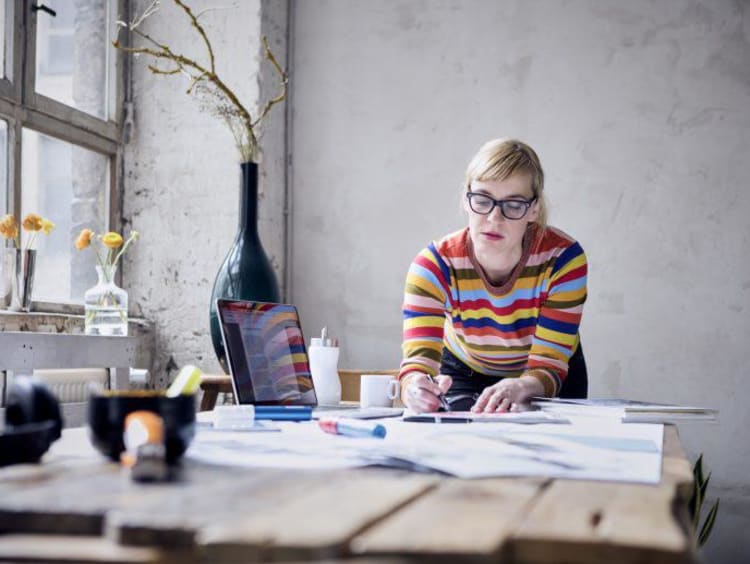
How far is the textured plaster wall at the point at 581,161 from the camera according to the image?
10.8 ft

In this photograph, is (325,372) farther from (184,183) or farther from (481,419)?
(184,183)

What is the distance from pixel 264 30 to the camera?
3.43 metres

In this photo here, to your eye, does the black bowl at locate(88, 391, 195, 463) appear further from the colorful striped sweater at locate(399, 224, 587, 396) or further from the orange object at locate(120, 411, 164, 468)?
the colorful striped sweater at locate(399, 224, 587, 396)

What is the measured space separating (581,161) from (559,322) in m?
1.53

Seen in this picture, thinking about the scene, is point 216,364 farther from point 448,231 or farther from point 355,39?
point 355,39

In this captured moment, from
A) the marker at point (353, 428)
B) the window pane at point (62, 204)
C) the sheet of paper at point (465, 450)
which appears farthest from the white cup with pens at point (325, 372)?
the window pane at point (62, 204)

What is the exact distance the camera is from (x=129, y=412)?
2.88ft

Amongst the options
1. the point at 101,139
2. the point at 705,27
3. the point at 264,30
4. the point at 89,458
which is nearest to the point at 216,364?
the point at 101,139

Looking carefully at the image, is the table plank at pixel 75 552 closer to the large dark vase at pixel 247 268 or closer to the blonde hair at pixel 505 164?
the blonde hair at pixel 505 164

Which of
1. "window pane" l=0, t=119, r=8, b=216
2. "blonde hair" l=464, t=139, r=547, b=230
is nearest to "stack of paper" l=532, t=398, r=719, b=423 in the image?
"blonde hair" l=464, t=139, r=547, b=230

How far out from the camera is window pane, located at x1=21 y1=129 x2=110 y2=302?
9.90 ft

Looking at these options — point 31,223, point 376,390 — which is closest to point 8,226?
point 31,223

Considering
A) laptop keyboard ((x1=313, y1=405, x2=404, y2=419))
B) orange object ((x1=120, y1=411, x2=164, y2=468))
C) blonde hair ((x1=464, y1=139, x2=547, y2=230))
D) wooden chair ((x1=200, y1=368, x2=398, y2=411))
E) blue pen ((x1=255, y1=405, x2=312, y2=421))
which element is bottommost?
wooden chair ((x1=200, y1=368, x2=398, y2=411))

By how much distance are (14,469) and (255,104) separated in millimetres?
2673
